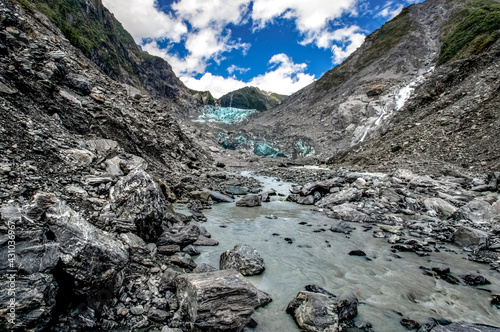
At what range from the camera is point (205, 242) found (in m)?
8.25

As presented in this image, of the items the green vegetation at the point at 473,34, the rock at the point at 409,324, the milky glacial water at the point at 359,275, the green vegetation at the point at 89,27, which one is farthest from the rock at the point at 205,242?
the green vegetation at the point at 89,27

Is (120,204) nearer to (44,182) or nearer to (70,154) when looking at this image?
(44,182)

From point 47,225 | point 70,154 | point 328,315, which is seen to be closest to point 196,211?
point 70,154

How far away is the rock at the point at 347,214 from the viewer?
440 inches

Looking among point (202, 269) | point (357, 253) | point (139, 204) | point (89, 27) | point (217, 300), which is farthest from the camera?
point (89, 27)

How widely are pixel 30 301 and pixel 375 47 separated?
88.2 metres

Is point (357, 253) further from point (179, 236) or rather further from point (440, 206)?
point (440, 206)

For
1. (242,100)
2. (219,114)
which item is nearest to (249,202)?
(219,114)

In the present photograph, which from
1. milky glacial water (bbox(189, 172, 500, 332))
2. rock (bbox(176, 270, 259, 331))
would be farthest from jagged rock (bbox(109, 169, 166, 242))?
rock (bbox(176, 270, 259, 331))

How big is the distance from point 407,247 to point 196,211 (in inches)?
340

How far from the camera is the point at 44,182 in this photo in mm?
6047

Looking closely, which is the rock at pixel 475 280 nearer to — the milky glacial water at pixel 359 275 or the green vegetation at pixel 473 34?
the milky glacial water at pixel 359 275

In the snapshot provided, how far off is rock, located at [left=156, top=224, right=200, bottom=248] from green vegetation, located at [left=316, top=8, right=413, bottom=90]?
239 ft

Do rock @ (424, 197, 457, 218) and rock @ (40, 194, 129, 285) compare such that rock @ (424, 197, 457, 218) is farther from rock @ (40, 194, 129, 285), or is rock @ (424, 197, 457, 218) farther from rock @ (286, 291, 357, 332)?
rock @ (40, 194, 129, 285)
